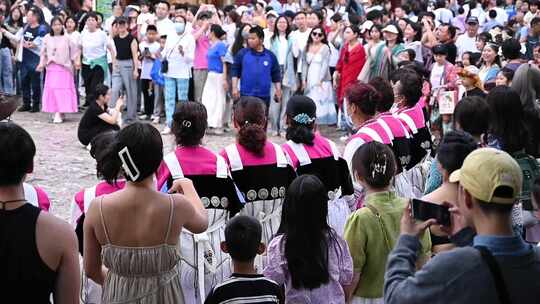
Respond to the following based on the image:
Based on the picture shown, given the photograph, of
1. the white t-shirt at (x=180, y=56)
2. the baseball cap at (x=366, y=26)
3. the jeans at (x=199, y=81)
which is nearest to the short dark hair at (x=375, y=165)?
the white t-shirt at (x=180, y=56)

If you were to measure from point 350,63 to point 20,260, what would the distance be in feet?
36.5

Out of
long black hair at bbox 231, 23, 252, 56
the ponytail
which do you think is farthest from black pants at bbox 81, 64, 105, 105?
the ponytail

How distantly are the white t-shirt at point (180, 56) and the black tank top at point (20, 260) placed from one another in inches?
443

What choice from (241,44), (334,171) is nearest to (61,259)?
(334,171)

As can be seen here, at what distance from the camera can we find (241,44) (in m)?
A: 14.7

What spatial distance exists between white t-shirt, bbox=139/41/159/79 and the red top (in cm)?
323

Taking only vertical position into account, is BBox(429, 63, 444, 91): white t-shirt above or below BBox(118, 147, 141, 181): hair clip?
below

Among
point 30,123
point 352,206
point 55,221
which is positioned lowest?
point 30,123

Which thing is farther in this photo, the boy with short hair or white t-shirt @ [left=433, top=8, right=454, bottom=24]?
white t-shirt @ [left=433, top=8, right=454, bottom=24]

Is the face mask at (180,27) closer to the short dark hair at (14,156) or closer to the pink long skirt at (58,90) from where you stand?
the pink long skirt at (58,90)

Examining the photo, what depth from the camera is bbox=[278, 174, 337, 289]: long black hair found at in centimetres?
497

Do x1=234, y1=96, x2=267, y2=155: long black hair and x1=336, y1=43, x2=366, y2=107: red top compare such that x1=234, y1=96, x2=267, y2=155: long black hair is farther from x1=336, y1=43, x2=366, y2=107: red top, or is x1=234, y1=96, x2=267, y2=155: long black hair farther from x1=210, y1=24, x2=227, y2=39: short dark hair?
x1=210, y1=24, x2=227, y2=39: short dark hair

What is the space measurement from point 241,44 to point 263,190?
8670mm

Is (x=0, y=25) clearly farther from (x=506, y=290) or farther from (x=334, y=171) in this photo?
Result: (x=506, y=290)
